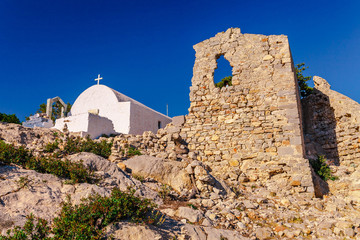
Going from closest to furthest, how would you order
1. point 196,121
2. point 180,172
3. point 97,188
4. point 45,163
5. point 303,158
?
point 97,188
point 45,163
point 180,172
point 303,158
point 196,121

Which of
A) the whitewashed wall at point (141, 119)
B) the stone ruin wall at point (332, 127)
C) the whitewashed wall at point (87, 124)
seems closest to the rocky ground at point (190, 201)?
the stone ruin wall at point (332, 127)

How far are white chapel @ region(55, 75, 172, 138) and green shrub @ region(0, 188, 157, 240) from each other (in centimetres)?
942

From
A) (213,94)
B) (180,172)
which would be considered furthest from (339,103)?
(180,172)

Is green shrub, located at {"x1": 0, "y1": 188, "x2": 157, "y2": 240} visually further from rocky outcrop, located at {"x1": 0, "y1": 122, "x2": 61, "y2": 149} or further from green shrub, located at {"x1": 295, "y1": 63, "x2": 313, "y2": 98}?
green shrub, located at {"x1": 295, "y1": 63, "x2": 313, "y2": 98}

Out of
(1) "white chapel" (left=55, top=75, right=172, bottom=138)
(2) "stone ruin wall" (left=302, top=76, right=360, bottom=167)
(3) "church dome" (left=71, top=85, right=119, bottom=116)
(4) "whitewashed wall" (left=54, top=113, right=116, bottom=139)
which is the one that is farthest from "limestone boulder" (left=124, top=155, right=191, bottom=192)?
(3) "church dome" (left=71, top=85, right=119, bottom=116)

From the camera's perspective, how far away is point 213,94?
392 inches

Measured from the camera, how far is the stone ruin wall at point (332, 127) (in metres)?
10.4

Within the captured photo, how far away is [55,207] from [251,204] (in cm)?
431

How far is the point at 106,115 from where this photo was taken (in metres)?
16.0

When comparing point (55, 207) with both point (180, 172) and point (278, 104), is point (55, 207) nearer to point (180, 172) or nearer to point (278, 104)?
point (180, 172)

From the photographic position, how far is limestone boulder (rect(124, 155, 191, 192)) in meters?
6.93

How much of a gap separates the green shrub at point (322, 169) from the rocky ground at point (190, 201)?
0.73 ft

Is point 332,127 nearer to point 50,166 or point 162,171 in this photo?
point 162,171

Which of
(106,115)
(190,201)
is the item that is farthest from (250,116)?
(106,115)
